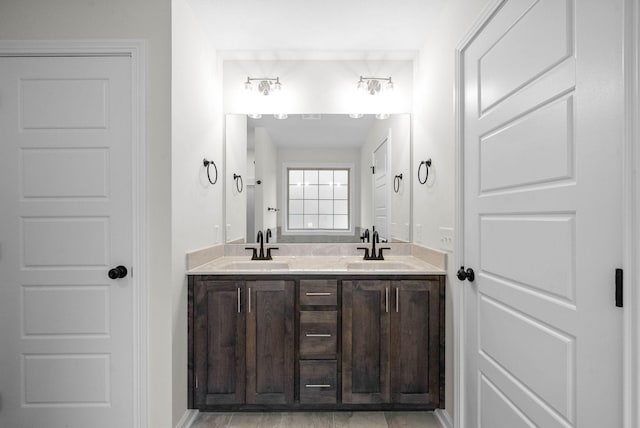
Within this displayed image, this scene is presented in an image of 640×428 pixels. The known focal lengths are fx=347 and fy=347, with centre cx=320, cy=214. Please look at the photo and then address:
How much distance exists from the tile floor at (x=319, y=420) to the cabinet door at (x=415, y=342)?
0.44 ft

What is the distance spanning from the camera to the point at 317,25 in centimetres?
230

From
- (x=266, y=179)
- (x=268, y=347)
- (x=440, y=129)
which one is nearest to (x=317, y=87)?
(x=266, y=179)

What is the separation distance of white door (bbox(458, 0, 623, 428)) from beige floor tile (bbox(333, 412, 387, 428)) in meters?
0.60

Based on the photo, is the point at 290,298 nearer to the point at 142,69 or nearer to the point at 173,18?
the point at 142,69

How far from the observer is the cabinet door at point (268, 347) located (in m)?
2.10

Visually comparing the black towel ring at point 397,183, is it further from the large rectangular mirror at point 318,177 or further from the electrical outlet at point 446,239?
the electrical outlet at point 446,239

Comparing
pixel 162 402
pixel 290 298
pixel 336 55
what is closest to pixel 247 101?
pixel 336 55

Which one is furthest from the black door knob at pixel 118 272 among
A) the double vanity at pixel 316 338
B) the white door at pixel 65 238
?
the double vanity at pixel 316 338

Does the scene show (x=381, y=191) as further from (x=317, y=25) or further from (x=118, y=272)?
(x=118, y=272)

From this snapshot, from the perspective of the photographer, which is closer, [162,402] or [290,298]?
[162,402]

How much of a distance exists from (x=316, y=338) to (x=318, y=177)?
4.39 ft

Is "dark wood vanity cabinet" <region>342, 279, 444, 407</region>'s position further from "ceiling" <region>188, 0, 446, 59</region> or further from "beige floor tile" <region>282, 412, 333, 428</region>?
"ceiling" <region>188, 0, 446, 59</region>

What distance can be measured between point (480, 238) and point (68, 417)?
2359 mm

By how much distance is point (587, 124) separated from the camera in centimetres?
98
